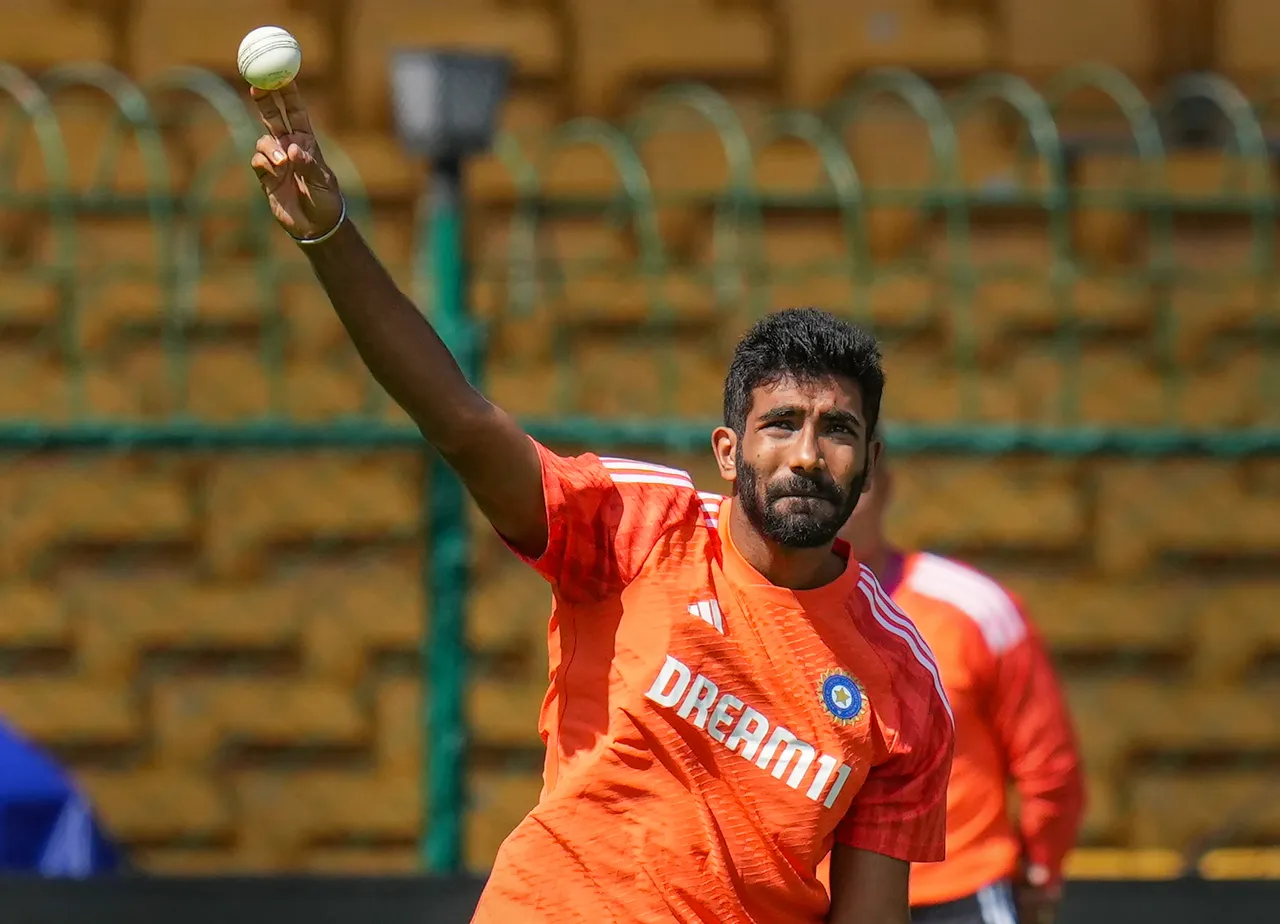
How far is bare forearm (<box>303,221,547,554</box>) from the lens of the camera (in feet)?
7.32

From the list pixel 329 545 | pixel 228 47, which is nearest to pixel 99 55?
pixel 228 47

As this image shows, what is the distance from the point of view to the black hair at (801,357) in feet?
8.02

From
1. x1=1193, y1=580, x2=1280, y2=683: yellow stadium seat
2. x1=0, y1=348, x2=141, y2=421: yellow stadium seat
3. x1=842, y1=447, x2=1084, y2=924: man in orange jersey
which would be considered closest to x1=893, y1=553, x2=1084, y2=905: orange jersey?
x1=842, y1=447, x2=1084, y2=924: man in orange jersey

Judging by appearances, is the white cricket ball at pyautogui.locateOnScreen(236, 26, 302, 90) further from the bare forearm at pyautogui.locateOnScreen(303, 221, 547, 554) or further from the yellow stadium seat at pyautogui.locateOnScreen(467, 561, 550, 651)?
the yellow stadium seat at pyautogui.locateOnScreen(467, 561, 550, 651)

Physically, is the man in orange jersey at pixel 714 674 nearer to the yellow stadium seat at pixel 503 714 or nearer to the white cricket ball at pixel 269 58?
the white cricket ball at pixel 269 58

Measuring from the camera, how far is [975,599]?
4.04 metres

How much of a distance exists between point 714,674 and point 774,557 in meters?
0.18

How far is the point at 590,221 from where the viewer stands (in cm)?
616

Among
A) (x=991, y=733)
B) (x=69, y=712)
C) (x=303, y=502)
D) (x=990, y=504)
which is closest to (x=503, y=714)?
(x=303, y=502)

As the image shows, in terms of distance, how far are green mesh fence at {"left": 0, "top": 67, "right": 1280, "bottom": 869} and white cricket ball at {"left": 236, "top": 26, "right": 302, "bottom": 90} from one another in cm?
370

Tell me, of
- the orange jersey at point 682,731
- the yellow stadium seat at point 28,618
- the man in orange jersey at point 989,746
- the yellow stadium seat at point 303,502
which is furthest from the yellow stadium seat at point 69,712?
the orange jersey at point 682,731

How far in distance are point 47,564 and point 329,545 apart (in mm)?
855

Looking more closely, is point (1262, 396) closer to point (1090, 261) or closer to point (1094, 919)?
point (1090, 261)

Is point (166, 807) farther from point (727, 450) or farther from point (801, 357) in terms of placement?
point (801, 357)
